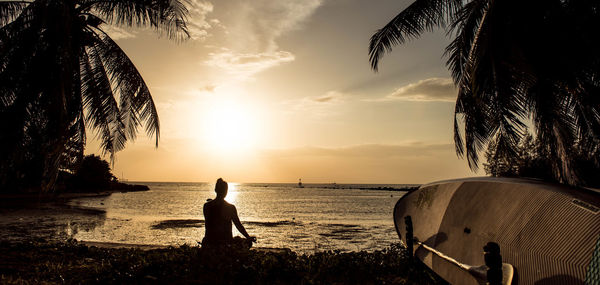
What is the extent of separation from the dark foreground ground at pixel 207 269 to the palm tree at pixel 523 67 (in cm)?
368

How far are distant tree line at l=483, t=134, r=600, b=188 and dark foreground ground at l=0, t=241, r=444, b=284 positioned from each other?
390 cm

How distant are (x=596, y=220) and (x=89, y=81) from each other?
10.1 m

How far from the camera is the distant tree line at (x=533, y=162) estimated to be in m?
8.95

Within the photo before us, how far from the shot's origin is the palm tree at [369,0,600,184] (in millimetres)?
6928

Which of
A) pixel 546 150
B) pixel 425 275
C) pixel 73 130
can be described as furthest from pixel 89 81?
pixel 546 150

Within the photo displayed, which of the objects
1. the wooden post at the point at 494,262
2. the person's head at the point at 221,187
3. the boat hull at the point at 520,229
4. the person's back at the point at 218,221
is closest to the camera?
the boat hull at the point at 520,229

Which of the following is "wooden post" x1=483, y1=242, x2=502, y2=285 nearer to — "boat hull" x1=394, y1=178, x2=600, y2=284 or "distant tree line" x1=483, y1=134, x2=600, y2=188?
"boat hull" x1=394, y1=178, x2=600, y2=284

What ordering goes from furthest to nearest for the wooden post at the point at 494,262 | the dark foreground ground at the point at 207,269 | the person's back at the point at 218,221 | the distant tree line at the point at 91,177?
the distant tree line at the point at 91,177 → the person's back at the point at 218,221 → the dark foreground ground at the point at 207,269 → the wooden post at the point at 494,262

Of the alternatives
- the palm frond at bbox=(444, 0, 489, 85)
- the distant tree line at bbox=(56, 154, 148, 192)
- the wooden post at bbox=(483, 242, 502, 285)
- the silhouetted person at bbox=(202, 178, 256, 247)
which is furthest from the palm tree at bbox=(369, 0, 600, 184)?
the distant tree line at bbox=(56, 154, 148, 192)

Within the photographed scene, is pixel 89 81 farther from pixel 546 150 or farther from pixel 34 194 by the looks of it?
pixel 34 194

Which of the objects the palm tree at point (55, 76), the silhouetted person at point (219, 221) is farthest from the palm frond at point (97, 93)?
the silhouetted person at point (219, 221)

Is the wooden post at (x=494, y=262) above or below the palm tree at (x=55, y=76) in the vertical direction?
below

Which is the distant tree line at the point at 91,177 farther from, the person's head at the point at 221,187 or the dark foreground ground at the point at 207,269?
the person's head at the point at 221,187

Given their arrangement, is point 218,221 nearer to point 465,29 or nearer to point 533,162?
point 465,29
